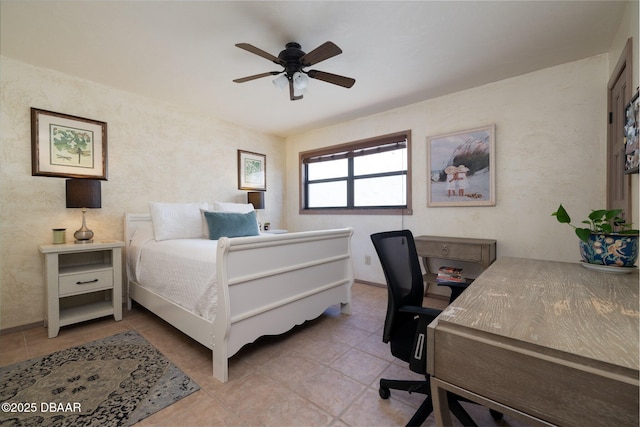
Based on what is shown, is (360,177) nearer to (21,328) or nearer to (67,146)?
(67,146)

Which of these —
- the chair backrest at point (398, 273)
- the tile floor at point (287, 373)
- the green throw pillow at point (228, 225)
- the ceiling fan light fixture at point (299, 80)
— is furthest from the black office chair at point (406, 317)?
the green throw pillow at point (228, 225)

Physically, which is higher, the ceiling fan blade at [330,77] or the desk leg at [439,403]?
the ceiling fan blade at [330,77]

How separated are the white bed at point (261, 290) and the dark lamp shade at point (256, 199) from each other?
1.77 meters

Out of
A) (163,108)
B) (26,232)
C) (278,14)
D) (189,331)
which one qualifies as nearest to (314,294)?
(189,331)

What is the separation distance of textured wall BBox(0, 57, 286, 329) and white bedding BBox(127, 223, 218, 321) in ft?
1.42

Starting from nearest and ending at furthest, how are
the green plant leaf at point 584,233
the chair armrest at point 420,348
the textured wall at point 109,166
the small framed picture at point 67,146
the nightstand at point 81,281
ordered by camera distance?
the chair armrest at point 420,348 → the green plant leaf at point 584,233 → the nightstand at point 81,281 → the textured wall at point 109,166 → the small framed picture at point 67,146

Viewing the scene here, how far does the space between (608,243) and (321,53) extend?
6.59 ft

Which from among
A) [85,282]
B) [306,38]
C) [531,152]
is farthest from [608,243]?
[85,282]

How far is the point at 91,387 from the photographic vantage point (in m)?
1.62

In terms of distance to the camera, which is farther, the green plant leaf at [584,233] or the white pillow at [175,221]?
the white pillow at [175,221]

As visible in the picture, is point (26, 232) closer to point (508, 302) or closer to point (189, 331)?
point (189, 331)

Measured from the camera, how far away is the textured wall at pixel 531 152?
7.76 ft

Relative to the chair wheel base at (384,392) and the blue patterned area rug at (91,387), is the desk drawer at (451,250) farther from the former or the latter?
the blue patterned area rug at (91,387)

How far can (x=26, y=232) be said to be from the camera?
2.45 meters
